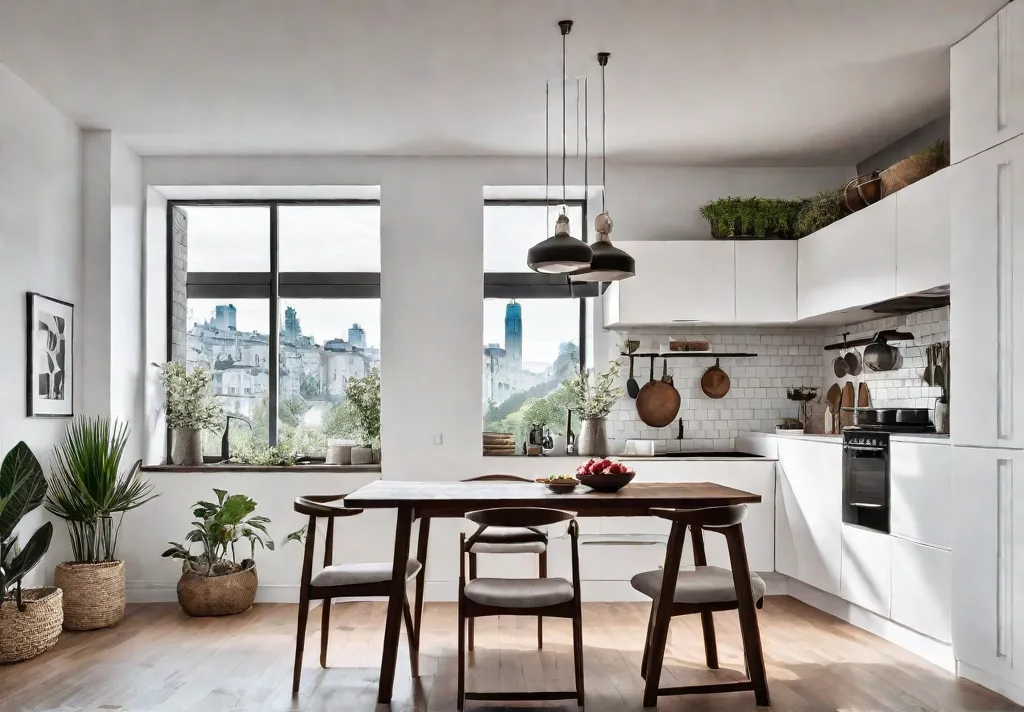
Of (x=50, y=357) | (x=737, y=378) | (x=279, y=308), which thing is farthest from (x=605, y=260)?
(x=50, y=357)

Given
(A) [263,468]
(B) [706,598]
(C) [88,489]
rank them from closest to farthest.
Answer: (B) [706,598], (C) [88,489], (A) [263,468]

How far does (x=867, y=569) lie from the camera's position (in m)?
4.54

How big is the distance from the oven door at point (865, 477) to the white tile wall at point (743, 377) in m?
1.45

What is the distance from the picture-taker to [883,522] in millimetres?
4398

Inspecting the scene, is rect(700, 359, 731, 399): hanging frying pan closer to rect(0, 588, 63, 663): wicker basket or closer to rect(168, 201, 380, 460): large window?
rect(168, 201, 380, 460): large window

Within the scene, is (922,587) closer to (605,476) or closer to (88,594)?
(605,476)

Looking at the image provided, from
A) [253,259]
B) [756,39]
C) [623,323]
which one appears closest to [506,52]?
[756,39]

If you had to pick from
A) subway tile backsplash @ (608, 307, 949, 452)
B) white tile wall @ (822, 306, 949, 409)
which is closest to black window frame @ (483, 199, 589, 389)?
subway tile backsplash @ (608, 307, 949, 452)

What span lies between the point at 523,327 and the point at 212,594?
2.80 meters

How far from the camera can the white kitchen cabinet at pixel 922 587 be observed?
3939mm

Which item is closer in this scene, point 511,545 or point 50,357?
point 511,545

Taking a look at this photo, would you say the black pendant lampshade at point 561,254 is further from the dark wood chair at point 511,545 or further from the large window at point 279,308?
the large window at point 279,308

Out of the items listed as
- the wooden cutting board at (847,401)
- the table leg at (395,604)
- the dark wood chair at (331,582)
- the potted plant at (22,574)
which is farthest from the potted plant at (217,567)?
the wooden cutting board at (847,401)

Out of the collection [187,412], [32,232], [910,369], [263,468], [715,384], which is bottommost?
[263,468]
